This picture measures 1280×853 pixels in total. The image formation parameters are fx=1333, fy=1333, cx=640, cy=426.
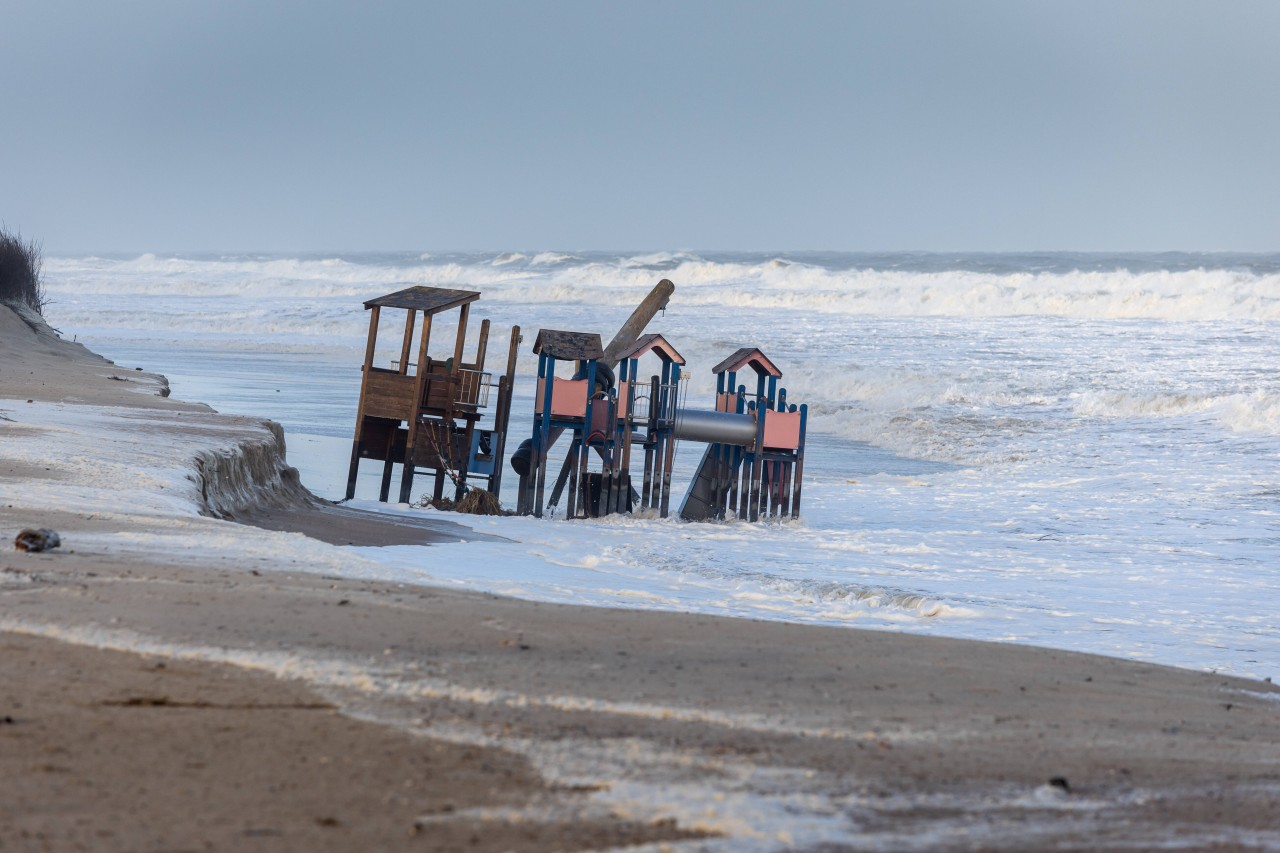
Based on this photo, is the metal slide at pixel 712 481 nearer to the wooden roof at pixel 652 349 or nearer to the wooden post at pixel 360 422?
the wooden roof at pixel 652 349

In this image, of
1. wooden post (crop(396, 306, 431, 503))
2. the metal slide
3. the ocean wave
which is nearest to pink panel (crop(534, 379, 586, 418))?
wooden post (crop(396, 306, 431, 503))

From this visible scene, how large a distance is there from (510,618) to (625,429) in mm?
9718

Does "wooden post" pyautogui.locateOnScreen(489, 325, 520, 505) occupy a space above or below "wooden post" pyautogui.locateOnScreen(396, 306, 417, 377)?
below

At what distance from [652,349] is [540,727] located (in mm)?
12113

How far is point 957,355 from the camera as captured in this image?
1470 inches

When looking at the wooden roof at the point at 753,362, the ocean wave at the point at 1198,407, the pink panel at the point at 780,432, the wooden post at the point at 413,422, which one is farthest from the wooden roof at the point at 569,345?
the ocean wave at the point at 1198,407

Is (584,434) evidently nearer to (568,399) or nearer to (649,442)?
(568,399)

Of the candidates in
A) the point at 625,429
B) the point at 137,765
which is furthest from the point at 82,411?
A: the point at 137,765

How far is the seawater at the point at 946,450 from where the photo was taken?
9859mm

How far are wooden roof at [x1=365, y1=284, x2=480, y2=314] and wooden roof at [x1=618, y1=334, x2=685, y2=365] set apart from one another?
200cm

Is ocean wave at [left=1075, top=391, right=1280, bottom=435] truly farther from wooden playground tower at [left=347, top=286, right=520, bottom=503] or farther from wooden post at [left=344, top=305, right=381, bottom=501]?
wooden post at [left=344, top=305, right=381, bottom=501]

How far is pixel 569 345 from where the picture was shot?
16.2m

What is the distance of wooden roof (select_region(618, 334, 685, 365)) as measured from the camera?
16.2m

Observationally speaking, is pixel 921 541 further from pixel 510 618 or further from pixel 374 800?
pixel 374 800
